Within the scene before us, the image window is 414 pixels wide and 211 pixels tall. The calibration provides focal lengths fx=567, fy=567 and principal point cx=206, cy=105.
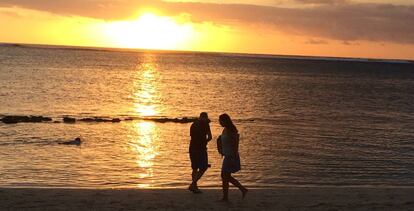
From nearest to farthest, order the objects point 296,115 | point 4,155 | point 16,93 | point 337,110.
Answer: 1. point 4,155
2. point 296,115
3. point 337,110
4. point 16,93

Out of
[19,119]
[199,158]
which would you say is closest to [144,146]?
[19,119]

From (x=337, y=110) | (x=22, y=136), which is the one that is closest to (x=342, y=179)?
(x=22, y=136)

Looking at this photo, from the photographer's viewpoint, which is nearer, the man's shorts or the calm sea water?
the man's shorts

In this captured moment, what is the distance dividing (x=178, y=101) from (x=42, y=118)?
23.5m

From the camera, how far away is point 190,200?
13.5 m

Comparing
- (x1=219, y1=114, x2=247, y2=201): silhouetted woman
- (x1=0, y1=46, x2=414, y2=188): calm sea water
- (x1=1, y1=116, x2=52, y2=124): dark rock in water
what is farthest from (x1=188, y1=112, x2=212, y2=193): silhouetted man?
(x1=1, y1=116, x2=52, y2=124): dark rock in water

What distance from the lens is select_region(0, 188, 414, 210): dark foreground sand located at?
12719mm

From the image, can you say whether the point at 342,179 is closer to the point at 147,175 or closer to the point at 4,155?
the point at 147,175

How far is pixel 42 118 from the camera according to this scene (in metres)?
37.6

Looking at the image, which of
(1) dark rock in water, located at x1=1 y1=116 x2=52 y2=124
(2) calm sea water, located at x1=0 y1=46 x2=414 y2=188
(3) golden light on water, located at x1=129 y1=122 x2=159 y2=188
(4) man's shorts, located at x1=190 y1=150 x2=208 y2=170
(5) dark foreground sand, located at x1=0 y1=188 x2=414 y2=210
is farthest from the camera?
(1) dark rock in water, located at x1=1 y1=116 x2=52 y2=124

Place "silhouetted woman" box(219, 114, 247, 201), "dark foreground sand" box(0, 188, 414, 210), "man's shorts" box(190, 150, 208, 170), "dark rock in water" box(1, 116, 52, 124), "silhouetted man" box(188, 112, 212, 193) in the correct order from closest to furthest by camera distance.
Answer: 1. "silhouetted woman" box(219, 114, 247, 201)
2. "dark foreground sand" box(0, 188, 414, 210)
3. "silhouetted man" box(188, 112, 212, 193)
4. "man's shorts" box(190, 150, 208, 170)
5. "dark rock in water" box(1, 116, 52, 124)

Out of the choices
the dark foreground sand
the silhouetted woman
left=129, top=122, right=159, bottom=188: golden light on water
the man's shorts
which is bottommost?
left=129, top=122, right=159, bottom=188: golden light on water

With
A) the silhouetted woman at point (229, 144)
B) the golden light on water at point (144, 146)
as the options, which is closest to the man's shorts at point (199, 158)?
the silhouetted woman at point (229, 144)

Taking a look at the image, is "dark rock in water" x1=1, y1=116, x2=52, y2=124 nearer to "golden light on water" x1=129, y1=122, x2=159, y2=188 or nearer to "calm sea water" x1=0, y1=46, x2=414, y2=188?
"calm sea water" x1=0, y1=46, x2=414, y2=188
